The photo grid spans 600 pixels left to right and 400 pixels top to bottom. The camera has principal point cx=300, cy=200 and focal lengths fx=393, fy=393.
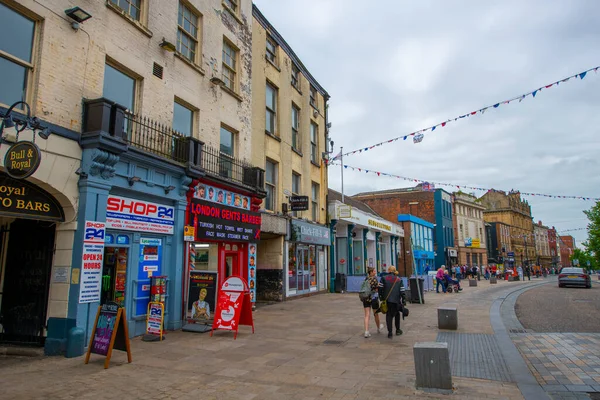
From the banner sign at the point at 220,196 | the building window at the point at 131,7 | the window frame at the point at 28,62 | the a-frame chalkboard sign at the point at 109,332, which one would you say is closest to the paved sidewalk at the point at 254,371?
the a-frame chalkboard sign at the point at 109,332

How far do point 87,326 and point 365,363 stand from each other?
5.41 meters

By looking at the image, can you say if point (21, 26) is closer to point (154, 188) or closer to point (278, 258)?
point (154, 188)

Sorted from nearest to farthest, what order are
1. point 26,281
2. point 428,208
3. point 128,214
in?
point 26,281 < point 128,214 < point 428,208

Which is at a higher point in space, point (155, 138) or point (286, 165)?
point (286, 165)

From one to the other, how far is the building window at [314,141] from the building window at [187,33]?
32.8ft

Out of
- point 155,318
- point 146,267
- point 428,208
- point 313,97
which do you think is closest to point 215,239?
point 146,267

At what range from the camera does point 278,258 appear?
55.1 ft

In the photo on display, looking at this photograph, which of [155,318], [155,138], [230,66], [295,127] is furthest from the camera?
[295,127]

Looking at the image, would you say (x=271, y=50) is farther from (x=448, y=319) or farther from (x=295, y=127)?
(x=448, y=319)

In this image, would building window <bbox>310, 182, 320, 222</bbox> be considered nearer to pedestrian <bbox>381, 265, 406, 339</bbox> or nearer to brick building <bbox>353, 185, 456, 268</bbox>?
pedestrian <bbox>381, 265, 406, 339</bbox>

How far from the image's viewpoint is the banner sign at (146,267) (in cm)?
952

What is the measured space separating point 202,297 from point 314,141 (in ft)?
45.1

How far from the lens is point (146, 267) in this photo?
981cm

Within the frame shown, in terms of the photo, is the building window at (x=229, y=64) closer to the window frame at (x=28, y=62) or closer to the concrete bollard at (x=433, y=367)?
the window frame at (x=28, y=62)
